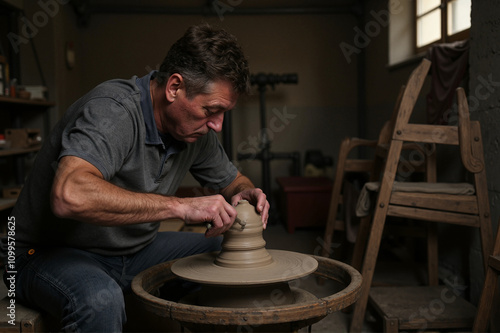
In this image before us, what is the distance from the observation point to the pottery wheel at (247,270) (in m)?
1.57

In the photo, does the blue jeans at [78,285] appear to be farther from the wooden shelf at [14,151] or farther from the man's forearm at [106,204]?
the wooden shelf at [14,151]

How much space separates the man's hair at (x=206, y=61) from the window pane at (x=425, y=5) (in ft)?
11.4

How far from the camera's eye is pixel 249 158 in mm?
6465

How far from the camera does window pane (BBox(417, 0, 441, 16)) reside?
15.2ft

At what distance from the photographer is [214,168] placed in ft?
7.51

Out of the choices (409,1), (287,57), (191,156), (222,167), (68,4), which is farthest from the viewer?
(287,57)

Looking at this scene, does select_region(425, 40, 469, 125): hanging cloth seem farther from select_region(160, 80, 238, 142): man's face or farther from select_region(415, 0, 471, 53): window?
select_region(160, 80, 238, 142): man's face

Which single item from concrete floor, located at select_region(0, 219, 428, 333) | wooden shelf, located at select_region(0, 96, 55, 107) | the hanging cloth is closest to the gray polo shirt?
concrete floor, located at select_region(0, 219, 428, 333)

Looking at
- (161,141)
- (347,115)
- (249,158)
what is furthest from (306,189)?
(161,141)

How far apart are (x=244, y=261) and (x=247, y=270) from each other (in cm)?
5

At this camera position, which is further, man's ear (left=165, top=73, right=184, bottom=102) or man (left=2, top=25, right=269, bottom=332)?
man's ear (left=165, top=73, right=184, bottom=102)

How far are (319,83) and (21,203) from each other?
5.72m

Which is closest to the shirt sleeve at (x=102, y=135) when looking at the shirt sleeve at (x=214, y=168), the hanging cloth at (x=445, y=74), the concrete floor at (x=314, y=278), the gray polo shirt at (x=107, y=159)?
the gray polo shirt at (x=107, y=159)

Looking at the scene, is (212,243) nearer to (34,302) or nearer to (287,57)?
(34,302)
